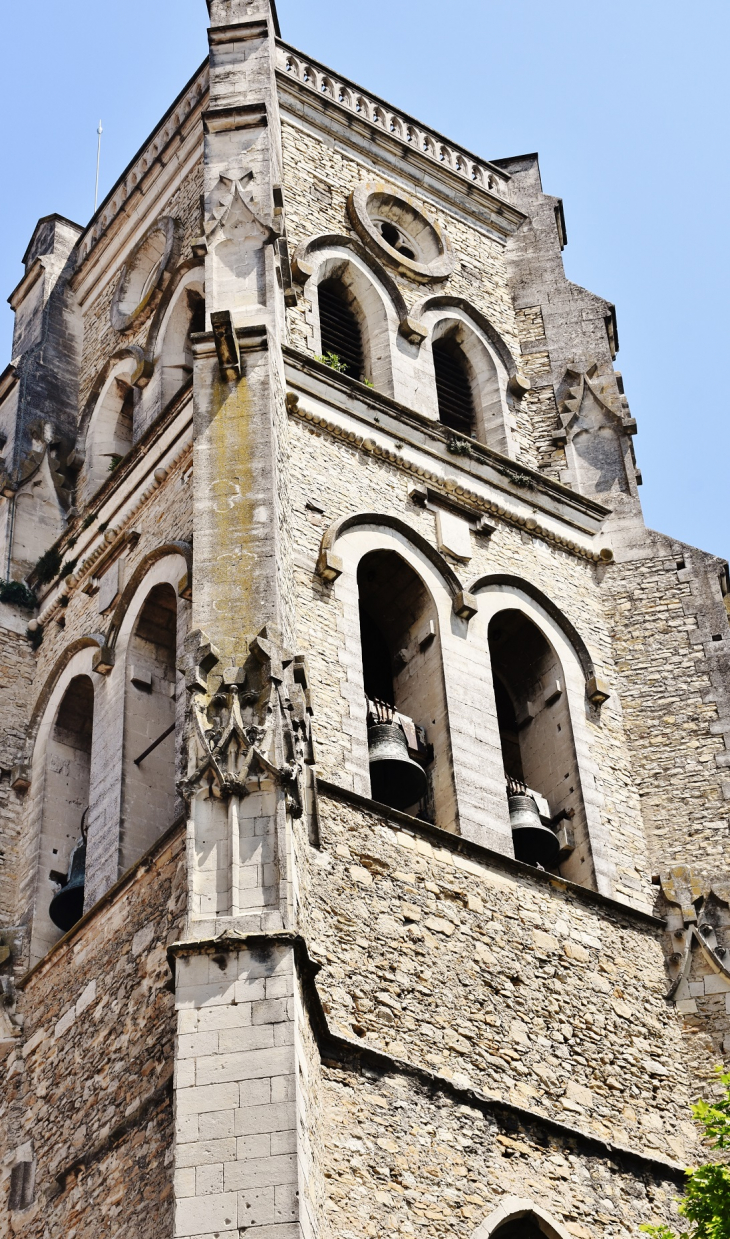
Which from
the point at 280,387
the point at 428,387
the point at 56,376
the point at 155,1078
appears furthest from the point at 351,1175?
the point at 56,376

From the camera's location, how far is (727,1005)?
Answer: 18.0 meters

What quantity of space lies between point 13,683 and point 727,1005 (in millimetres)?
7532

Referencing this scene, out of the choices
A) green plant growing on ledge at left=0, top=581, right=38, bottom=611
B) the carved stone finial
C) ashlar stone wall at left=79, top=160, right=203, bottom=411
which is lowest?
the carved stone finial

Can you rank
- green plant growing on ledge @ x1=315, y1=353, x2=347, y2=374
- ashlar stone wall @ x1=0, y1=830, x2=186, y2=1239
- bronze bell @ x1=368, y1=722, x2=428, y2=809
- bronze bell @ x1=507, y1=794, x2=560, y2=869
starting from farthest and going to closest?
green plant growing on ledge @ x1=315, y1=353, x2=347, y2=374, bronze bell @ x1=507, y1=794, x2=560, y2=869, bronze bell @ x1=368, y1=722, x2=428, y2=809, ashlar stone wall @ x1=0, y1=830, x2=186, y2=1239

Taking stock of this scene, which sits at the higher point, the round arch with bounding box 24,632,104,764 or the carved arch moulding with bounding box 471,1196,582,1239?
the round arch with bounding box 24,632,104,764

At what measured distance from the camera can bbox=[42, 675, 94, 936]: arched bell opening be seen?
18.7m

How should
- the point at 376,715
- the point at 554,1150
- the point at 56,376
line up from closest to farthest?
the point at 554,1150 < the point at 376,715 < the point at 56,376

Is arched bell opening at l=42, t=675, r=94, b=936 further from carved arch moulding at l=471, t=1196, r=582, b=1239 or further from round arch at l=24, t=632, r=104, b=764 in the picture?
carved arch moulding at l=471, t=1196, r=582, b=1239

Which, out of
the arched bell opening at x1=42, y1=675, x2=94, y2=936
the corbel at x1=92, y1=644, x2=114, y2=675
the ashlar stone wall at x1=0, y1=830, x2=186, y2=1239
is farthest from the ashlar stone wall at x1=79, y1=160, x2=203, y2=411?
the ashlar stone wall at x1=0, y1=830, x2=186, y2=1239

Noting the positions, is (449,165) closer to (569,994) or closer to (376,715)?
(376,715)

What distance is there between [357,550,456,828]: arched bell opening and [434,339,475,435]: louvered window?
321cm

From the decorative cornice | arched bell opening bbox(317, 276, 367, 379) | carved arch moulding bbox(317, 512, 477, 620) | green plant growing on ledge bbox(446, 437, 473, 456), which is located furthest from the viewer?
the decorative cornice

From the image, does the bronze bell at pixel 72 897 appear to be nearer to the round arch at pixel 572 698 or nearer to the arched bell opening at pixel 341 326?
the round arch at pixel 572 698

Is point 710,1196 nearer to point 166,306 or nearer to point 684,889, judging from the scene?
point 684,889
